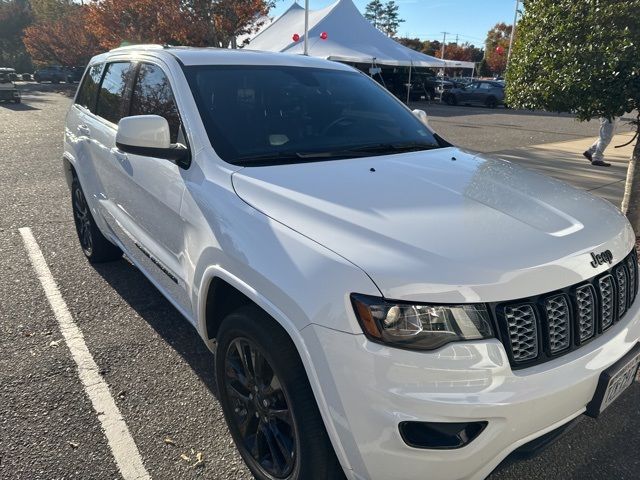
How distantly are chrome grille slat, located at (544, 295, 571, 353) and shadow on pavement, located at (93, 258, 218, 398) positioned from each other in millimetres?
1885

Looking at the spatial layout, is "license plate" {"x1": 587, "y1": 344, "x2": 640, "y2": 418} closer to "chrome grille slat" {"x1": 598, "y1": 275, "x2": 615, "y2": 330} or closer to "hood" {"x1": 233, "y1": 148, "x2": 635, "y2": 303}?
"chrome grille slat" {"x1": 598, "y1": 275, "x2": 615, "y2": 330}

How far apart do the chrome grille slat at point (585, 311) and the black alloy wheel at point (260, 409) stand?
1121 millimetres

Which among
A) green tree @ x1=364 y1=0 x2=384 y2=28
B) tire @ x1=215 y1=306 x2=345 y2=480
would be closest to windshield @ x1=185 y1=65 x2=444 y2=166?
tire @ x1=215 y1=306 x2=345 y2=480

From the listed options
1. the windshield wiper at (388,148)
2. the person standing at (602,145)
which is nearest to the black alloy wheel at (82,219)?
the windshield wiper at (388,148)

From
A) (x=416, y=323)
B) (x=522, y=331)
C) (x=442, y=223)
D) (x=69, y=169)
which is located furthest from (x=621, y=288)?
(x=69, y=169)

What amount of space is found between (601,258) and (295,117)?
1.76m

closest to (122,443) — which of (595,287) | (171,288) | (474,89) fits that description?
(171,288)

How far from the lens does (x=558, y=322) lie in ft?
5.95

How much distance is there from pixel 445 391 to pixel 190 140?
1.77 metres

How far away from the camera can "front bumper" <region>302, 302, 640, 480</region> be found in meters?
1.60

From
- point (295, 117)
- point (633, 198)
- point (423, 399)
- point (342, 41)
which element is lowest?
point (633, 198)

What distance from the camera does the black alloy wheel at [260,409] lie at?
6.75 ft

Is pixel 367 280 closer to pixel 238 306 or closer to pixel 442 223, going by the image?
pixel 442 223

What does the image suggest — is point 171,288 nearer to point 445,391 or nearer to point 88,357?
point 88,357
